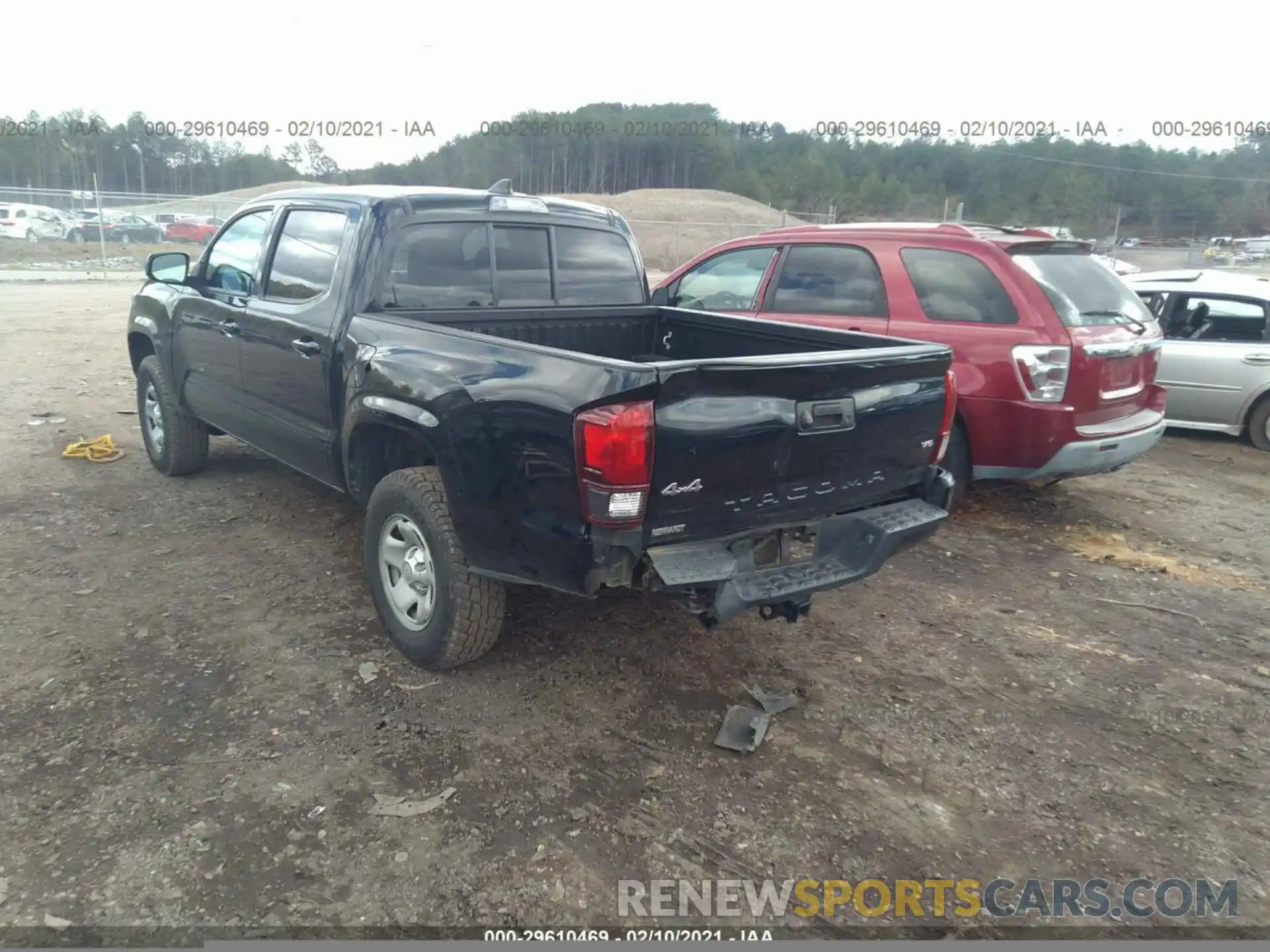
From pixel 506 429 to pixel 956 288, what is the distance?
3.61 meters

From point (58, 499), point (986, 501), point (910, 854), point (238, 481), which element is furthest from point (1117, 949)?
point (58, 499)

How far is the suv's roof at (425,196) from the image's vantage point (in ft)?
13.2

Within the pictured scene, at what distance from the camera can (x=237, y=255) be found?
197 inches

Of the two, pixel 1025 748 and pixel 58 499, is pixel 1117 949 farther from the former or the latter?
pixel 58 499

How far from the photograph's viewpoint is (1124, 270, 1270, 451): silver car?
25.1ft

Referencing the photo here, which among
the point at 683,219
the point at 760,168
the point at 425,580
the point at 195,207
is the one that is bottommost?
the point at 425,580

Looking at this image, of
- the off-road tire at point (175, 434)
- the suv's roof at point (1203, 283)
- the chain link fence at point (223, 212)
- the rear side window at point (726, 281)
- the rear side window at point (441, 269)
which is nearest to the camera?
the rear side window at point (441, 269)

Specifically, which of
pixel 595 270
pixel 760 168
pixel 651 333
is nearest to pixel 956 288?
pixel 651 333

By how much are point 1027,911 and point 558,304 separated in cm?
341

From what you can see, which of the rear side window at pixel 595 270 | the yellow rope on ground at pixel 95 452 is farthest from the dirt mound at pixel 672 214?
the rear side window at pixel 595 270

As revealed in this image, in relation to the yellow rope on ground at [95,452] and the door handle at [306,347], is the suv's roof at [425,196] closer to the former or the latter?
the door handle at [306,347]

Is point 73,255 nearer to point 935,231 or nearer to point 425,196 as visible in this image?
point 425,196

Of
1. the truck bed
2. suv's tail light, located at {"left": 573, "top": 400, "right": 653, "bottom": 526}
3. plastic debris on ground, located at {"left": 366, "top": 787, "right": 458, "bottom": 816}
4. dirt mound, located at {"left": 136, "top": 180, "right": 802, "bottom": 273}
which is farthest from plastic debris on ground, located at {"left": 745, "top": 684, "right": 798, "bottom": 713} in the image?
dirt mound, located at {"left": 136, "top": 180, "right": 802, "bottom": 273}

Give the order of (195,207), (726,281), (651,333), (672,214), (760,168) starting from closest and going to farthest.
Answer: (651,333), (726,281), (195,207), (672,214), (760,168)
